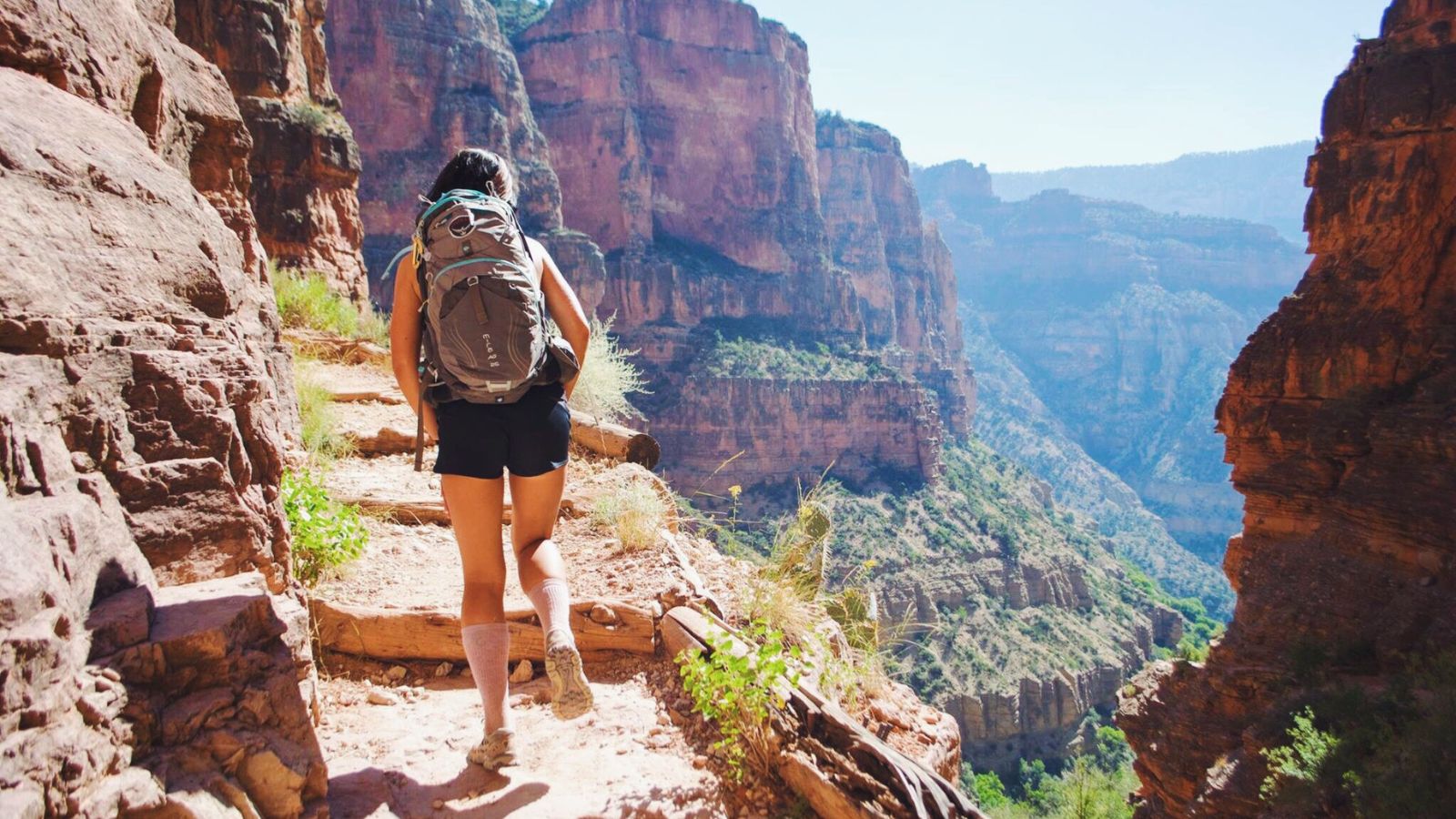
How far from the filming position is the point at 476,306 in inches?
93.7

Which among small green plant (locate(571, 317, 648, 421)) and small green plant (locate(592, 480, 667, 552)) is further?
small green plant (locate(571, 317, 648, 421))

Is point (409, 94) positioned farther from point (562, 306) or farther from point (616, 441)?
point (562, 306)

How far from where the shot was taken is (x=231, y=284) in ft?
8.73

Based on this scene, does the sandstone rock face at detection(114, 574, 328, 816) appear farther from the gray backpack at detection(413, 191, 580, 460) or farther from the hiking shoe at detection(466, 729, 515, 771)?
the gray backpack at detection(413, 191, 580, 460)

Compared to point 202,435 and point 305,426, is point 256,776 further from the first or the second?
point 305,426

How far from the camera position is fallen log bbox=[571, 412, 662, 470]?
21.1 ft

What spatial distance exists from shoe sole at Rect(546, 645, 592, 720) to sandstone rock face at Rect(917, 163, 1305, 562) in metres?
98.0

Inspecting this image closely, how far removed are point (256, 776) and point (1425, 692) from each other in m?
7.71

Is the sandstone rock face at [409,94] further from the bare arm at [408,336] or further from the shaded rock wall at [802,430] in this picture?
the bare arm at [408,336]

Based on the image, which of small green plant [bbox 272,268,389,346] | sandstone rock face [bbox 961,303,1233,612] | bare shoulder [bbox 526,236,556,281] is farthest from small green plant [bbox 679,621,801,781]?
sandstone rock face [bbox 961,303,1233,612]

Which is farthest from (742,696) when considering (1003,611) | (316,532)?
(1003,611)

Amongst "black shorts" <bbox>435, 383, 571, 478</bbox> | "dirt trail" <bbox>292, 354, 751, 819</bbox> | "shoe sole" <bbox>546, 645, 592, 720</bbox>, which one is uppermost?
"black shorts" <bbox>435, 383, 571, 478</bbox>

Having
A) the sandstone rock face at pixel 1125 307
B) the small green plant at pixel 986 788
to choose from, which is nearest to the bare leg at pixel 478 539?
the small green plant at pixel 986 788

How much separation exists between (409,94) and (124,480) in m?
40.8
